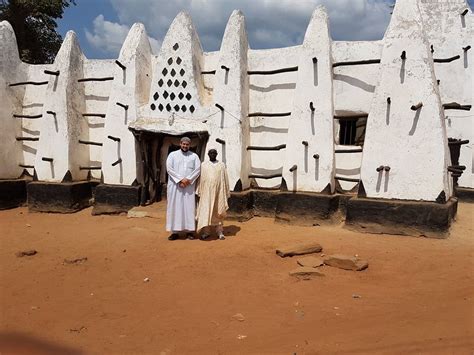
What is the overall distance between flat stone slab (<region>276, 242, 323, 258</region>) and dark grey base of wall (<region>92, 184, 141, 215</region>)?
4.38 meters

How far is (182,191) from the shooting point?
7.05 meters

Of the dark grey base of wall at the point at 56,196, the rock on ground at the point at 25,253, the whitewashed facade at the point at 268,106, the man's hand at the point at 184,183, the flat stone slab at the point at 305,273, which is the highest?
the whitewashed facade at the point at 268,106

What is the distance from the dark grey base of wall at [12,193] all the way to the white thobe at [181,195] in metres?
5.59

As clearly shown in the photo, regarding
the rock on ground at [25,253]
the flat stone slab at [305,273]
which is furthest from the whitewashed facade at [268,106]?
the rock on ground at [25,253]

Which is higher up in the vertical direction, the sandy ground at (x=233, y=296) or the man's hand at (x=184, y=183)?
the man's hand at (x=184, y=183)

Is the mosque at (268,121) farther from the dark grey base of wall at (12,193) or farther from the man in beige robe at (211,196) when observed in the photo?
the man in beige robe at (211,196)

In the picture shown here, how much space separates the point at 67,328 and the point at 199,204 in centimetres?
341

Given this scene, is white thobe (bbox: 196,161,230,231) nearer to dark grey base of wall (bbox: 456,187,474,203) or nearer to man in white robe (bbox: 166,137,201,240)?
man in white robe (bbox: 166,137,201,240)

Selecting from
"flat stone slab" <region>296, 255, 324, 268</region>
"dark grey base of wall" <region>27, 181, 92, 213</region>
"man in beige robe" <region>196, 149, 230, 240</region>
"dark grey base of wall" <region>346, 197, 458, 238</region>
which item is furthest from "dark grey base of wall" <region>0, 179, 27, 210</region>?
"dark grey base of wall" <region>346, 197, 458, 238</region>

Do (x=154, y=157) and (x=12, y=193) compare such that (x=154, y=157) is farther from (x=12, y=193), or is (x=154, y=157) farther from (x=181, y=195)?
(x=12, y=193)

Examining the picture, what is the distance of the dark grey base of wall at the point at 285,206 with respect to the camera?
25.4 ft

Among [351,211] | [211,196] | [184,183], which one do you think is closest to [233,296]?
[211,196]

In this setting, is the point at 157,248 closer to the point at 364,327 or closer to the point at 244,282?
the point at 244,282

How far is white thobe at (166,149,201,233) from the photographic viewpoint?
697 cm
